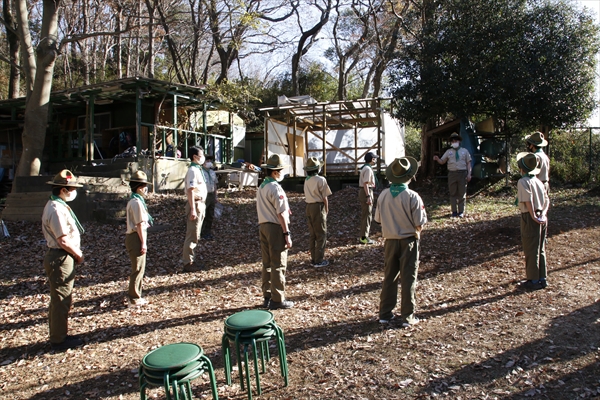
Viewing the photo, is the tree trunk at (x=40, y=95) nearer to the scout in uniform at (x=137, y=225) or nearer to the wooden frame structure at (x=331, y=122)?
the wooden frame structure at (x=331, y=122)

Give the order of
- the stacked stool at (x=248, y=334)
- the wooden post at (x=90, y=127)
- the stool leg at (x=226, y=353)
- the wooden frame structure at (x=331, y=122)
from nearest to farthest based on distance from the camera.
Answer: the stacked stool at (x=248, y=334) < the stool leg at (x=226, y=353) < the wooden frame structure at (x=331, y=122) < the wooden post at (x=90, y=127)

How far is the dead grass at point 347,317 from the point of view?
4.21 meters

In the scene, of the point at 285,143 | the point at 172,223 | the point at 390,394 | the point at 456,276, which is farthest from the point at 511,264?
the point at 285,143

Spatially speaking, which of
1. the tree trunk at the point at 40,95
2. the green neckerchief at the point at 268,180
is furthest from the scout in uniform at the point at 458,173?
the tree trunk at the point at 40,95

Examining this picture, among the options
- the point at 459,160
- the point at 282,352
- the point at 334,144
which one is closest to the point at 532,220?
the point at 282,352

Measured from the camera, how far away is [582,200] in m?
12.1

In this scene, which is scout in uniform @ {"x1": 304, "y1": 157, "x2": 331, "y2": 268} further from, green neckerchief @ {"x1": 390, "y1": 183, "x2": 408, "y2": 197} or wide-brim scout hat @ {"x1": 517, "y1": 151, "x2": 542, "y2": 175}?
wide-brim scout hat @ {"x1": 517, "y1": 151, "x2": 542, "y2": 175}

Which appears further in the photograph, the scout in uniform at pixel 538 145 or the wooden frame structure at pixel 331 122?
the wooden frame structure at pixel 331 122

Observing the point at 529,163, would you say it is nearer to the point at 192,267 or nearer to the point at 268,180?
the point at 268,180

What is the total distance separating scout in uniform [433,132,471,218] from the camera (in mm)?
10828

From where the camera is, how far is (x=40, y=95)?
1259 centimetres

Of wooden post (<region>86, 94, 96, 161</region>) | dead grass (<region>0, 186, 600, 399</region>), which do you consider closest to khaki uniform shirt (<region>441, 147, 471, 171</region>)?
dead grass (<region>0, 186, 600, 399</region>)

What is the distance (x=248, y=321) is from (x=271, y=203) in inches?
93.0

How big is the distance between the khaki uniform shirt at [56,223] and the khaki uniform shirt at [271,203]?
2.28m
